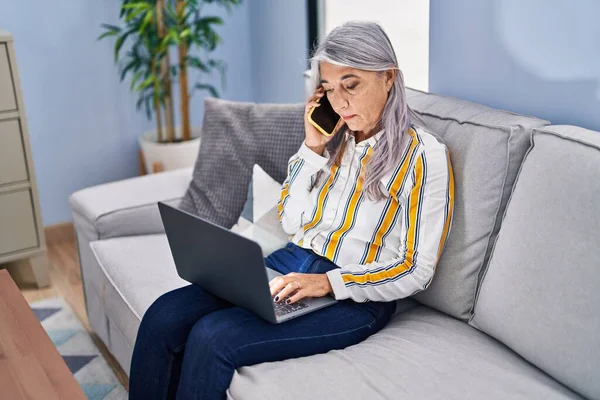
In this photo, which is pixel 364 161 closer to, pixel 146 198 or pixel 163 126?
pixel 146 198

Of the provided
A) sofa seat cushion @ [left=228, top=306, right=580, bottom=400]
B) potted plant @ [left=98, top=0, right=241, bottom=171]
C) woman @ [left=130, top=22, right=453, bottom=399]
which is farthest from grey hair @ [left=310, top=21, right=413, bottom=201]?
potted plant @ [left=98, top=0, right=241, bottom=171]

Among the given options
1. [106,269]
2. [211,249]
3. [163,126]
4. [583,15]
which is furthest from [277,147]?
[163,126]

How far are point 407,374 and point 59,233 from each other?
2329mm

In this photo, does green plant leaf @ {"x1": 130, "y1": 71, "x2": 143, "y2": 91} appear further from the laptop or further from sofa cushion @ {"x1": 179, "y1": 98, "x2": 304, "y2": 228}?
the laptop

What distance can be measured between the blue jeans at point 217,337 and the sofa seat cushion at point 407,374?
3 centimetres

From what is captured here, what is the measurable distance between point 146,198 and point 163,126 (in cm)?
121

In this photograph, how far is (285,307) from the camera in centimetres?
164

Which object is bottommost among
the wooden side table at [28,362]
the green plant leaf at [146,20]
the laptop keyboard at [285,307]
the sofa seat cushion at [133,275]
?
the sofa seat cushion at [133,275]

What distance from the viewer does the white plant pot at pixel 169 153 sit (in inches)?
129

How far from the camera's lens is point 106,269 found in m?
2.18

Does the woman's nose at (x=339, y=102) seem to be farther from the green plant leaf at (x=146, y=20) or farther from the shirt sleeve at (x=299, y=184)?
the green plant leaf at (x=146, y=20)

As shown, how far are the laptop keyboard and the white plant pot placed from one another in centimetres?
174

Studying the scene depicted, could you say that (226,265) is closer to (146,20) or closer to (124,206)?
(124,206)

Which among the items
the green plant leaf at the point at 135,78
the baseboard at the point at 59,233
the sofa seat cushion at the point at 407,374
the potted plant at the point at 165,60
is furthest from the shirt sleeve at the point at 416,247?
the baseboard at the point at 59,233
